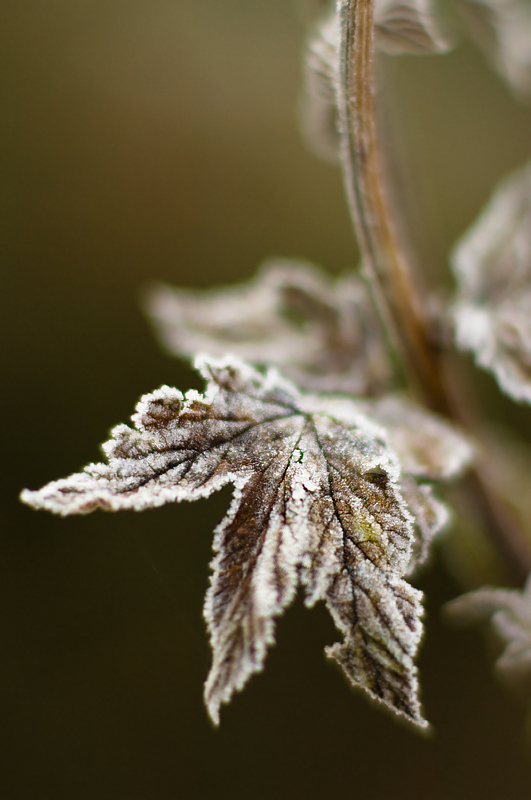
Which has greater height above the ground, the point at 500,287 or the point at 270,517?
the point at 500,287

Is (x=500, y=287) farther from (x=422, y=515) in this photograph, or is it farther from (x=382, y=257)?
(x=422, y=515)

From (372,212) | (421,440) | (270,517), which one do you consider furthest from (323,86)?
(270,517)

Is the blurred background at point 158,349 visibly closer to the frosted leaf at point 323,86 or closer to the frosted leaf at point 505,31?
the frosted leaf at point 323,86

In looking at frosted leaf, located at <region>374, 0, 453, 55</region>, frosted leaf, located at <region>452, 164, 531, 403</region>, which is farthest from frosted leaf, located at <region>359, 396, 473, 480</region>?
frosted leaf, located at <region>374, 0, 453, 55</region>

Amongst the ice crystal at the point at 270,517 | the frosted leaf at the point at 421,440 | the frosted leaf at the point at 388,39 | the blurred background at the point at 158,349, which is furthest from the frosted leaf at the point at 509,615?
the frosted leaf at the point at 388,39

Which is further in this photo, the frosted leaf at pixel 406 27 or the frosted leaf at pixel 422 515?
the frosted leaf at pixel 406 27

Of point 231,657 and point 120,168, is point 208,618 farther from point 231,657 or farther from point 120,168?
point 120,168
